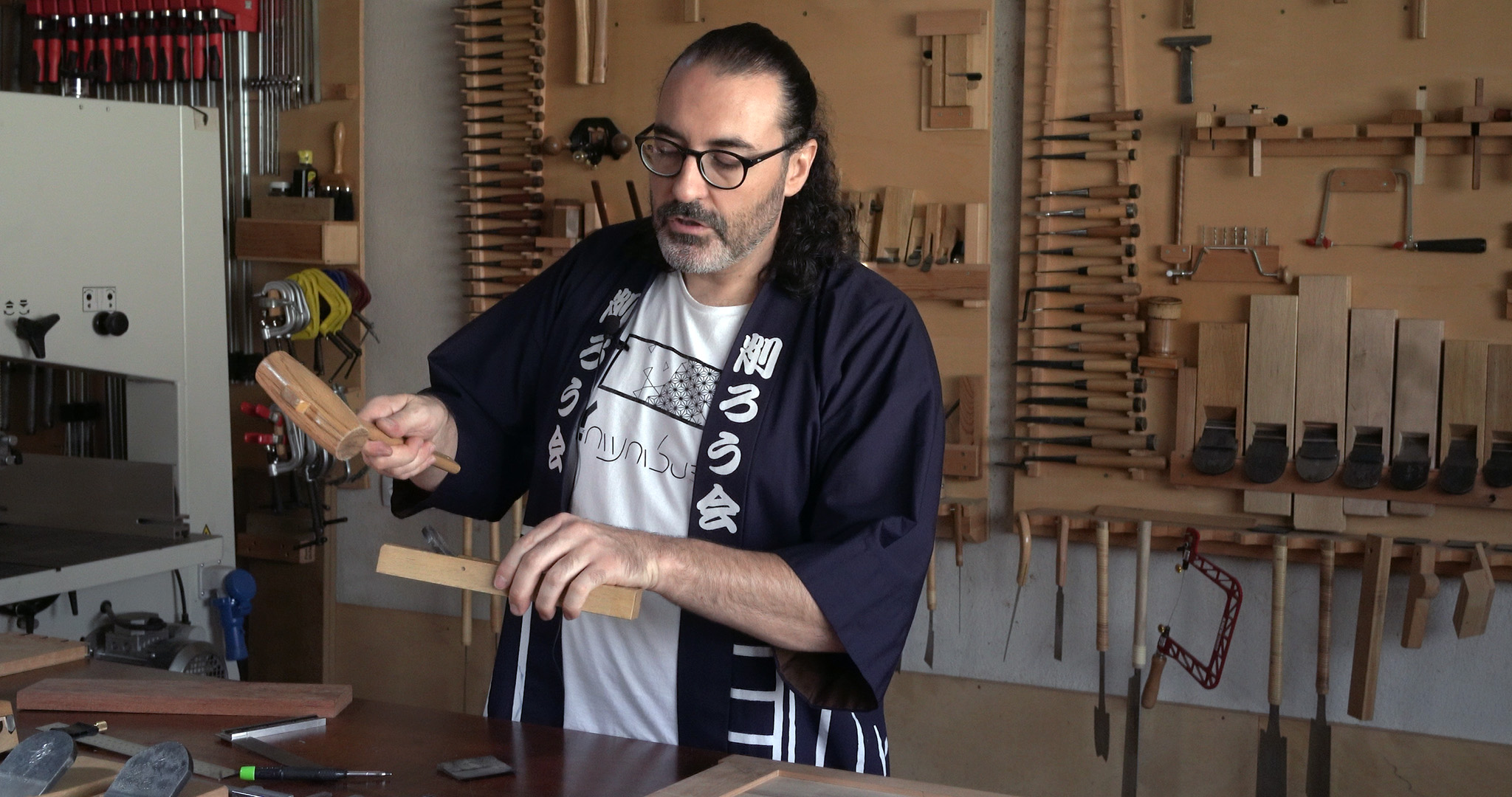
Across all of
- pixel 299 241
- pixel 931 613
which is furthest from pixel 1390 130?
pixel 299 241

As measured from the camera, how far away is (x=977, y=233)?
3.38m

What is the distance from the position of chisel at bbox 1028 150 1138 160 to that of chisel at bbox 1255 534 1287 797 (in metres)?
1.01

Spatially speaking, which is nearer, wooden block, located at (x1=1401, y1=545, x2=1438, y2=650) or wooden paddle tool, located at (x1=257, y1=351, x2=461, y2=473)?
wooden paddle tool, located at (x1=257, y1=351, x2=461, y2=473)

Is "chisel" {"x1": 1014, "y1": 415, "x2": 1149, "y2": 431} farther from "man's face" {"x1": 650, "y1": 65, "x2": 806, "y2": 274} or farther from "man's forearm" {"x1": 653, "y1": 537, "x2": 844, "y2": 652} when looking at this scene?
"man's forearm" {"x1": 653, "y1": 537, "x2": 844, "y2": 652}

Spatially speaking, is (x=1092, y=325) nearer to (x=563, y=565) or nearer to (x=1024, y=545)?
(x=1024, y=545)

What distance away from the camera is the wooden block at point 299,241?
4.02 meters

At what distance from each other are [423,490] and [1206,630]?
2175 mm

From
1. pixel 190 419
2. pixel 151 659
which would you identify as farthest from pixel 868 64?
pixel 151 659

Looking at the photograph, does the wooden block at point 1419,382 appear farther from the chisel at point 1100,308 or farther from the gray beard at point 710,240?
the gray beard at point 710,240

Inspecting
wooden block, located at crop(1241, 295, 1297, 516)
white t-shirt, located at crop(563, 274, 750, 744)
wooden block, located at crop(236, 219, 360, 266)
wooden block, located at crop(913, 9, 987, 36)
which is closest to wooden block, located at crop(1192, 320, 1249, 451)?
wooden block, located at crop(1241, 295, 1297, 516)

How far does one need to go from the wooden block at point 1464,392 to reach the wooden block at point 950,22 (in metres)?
1.39

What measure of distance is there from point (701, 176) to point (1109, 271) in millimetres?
1768

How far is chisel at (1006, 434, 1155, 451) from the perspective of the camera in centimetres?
326

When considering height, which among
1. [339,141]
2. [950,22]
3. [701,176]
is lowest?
[701,176]
